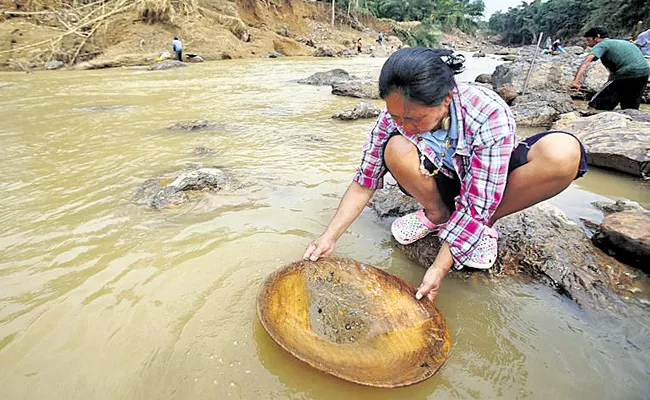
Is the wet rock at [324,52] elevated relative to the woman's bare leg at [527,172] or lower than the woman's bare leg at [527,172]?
elevated

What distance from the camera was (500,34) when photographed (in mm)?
66812

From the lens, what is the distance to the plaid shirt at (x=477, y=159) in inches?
51.0

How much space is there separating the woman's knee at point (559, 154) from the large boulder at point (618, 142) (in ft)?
6.92

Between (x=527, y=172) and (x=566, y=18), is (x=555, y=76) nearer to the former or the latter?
(x=527, y=172)

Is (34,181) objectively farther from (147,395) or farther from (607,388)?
(607,388)

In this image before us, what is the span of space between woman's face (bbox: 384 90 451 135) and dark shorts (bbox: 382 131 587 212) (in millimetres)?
262

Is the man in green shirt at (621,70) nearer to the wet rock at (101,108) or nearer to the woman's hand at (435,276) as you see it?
the woman's hand at (435,276)

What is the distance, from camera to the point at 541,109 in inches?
190

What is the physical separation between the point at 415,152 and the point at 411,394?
0.91 m

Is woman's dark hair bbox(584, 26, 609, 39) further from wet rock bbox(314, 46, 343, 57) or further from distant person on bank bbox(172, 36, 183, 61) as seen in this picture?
wet rock bbox(314, 46, 343, 57)

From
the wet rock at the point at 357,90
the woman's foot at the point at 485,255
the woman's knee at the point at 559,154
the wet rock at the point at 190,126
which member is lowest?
the wet rock at the point at 190,126

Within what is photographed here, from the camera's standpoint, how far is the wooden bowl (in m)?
1.16

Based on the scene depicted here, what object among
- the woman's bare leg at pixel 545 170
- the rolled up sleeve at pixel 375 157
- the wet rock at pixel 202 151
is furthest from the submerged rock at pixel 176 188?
the woman's bare leg at pixel 545 170

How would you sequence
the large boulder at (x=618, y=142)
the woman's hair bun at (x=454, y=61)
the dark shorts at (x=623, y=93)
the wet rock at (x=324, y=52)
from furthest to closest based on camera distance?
the wet rock at (x=324, y=52), the dark shorts at (x=623, y=93), the large boulder at (x=618, y=142), the woman's hair bun at (x=454, y=61)
